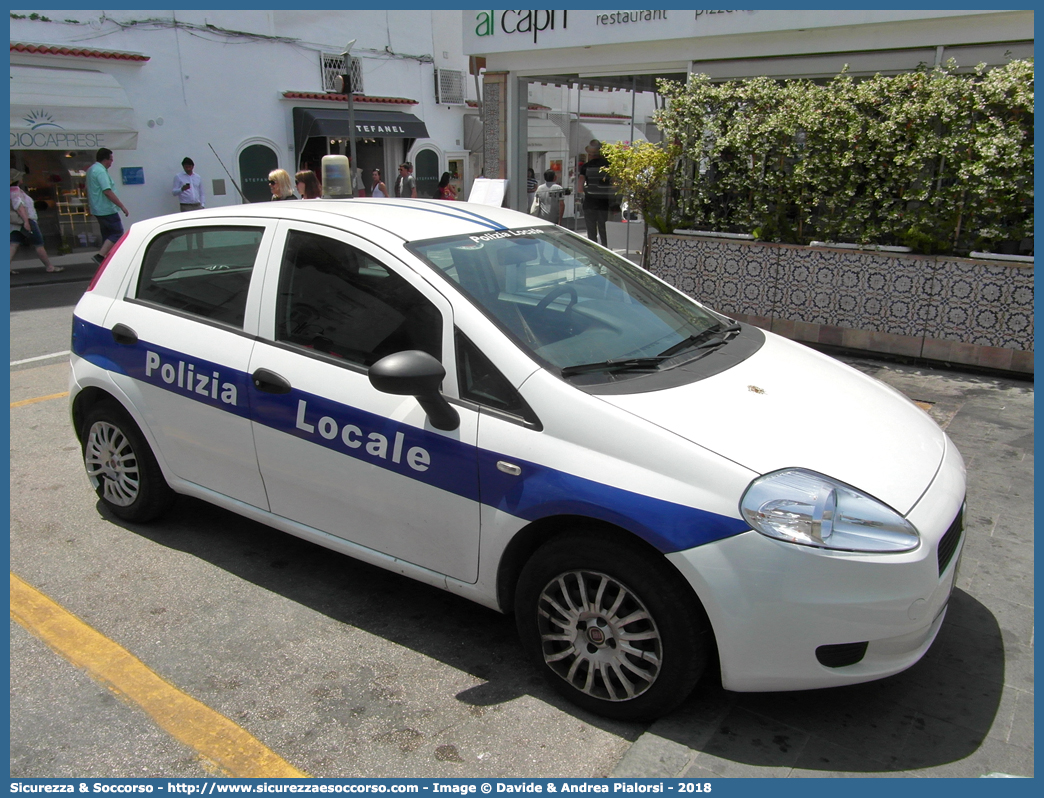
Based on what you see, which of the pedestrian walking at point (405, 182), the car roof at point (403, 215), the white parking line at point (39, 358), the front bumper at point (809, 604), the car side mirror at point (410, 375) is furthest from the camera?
the pedestrian walking at point (405, 182)

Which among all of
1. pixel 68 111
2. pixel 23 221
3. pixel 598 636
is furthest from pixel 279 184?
pixel 68 111

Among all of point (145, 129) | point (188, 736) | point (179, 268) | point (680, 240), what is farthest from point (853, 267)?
point (145, 129)

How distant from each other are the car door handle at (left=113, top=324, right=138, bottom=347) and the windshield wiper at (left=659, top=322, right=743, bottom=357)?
99.5 inches

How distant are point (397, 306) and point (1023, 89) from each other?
613cm

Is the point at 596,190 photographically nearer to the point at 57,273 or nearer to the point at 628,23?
the point at 628,23

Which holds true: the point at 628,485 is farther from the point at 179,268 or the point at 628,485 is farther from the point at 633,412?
the point at 179,268

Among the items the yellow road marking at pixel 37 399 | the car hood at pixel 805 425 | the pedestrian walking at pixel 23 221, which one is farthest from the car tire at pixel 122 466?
the pedestrian walking at pixel 23 221

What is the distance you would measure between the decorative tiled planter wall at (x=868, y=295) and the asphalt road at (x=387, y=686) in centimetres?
326

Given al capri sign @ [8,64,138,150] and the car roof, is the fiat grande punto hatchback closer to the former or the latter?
the car roof

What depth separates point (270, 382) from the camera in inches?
134

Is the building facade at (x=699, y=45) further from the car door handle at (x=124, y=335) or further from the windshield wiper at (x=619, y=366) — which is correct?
the car door handle at (x=124, y=335)

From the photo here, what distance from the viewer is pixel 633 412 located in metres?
2.75

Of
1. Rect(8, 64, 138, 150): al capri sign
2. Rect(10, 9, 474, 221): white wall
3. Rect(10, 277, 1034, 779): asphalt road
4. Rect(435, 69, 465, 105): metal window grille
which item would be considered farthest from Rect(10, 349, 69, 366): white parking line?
Rect(435, 69, 465, 105): metal window grille

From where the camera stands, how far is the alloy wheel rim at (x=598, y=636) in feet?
8.95
